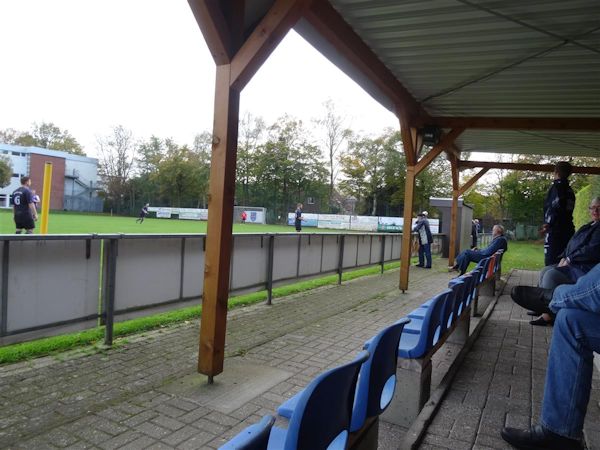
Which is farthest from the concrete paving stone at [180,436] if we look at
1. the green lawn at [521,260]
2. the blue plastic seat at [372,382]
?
the green lawn at [521,260]

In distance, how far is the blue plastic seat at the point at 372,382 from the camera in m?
1.94

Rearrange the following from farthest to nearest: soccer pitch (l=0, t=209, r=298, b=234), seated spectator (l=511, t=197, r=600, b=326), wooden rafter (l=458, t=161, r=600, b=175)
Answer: soccer pitch (l=0, t=209, r=298, b=234), wooden rafter (l=458, t=161, r=600, b=175), seated spectator (l=511, t=197, r=600, b=326)

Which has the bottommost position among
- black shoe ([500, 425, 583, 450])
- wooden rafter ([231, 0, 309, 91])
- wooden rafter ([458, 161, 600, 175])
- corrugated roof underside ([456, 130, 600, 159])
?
black shoe ([500, 425, 583, 450])

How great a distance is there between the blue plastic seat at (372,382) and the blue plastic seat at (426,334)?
24.8 inches

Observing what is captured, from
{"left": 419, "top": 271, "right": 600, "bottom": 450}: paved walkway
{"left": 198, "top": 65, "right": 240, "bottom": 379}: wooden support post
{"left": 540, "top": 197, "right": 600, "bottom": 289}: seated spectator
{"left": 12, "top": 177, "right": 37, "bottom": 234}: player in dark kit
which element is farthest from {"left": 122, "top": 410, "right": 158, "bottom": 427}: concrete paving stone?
{"left": 12, "top": 177, "right": 37, "bottom": 234}: player in dark kit

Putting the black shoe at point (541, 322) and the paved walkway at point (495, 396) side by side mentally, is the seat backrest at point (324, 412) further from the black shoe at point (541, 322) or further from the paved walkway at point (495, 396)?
the black shoe at point (541, 322)

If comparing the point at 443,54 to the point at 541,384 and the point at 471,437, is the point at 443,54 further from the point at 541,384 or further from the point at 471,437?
the point at 471,437

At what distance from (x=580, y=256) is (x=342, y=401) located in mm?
4103

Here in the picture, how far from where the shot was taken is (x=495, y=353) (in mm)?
4719

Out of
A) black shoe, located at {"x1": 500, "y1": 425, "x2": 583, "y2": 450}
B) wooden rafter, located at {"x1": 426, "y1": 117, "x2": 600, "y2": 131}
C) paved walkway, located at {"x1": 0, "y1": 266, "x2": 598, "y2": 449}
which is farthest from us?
wooden rafter, located at {"x1": 426, "y1": 117, "x2": 600, "y2": 131}

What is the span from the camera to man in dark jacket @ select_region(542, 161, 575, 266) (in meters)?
6.07

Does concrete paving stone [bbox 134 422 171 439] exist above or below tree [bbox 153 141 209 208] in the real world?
below

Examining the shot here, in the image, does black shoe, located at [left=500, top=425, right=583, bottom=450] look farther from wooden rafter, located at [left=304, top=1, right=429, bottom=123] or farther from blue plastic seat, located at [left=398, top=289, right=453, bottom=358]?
wooden rafter, located at [left=304, top=1, right=429, bottom=123]

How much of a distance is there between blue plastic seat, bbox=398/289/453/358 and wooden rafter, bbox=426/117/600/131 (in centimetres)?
649
